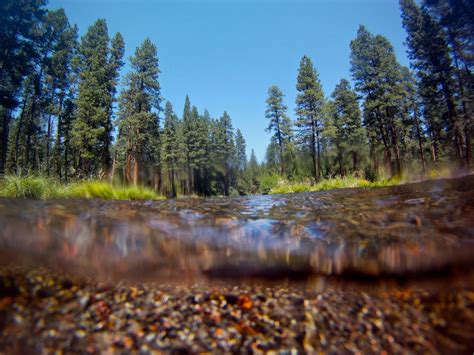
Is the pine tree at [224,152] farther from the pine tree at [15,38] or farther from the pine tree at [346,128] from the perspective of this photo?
the pine tree at [15,38]

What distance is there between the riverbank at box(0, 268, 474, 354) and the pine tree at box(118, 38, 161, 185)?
76.7ft

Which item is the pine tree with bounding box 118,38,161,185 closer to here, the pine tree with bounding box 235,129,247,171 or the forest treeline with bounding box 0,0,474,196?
the forest treeline with bounding box 0,0,474,196

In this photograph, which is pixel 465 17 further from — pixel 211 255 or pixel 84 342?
pixel 84 342

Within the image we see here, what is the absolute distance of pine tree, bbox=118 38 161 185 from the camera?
973 inches

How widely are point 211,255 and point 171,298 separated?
125 centimetres

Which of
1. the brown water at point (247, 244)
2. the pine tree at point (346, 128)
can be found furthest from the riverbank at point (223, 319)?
the pine tree at point (346, 128)

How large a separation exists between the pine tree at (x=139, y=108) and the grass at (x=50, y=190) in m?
16.5

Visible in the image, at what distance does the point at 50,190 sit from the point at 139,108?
2164 centimetres

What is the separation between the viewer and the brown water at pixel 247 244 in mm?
3211

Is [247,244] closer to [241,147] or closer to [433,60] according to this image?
[433,60]

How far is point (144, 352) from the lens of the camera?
1742 millimetres

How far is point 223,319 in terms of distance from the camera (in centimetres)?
212

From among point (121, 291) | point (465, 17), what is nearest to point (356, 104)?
point (465, 17)

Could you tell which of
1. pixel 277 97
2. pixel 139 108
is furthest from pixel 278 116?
pixel 139 108
